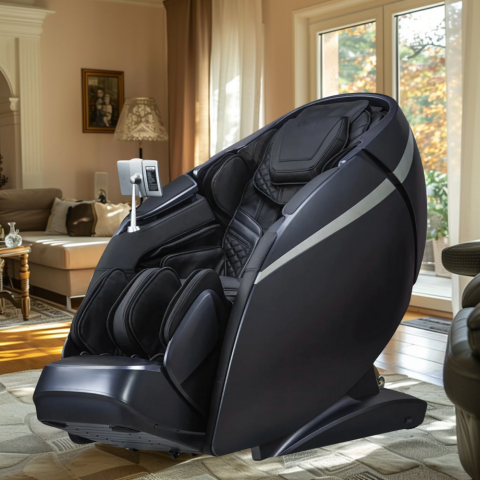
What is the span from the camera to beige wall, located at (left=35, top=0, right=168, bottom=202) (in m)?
6.63

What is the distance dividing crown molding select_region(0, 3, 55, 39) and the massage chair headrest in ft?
15.4

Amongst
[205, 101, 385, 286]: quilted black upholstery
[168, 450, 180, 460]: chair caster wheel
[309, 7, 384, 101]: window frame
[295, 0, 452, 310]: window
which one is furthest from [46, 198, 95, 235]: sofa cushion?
[168, 450, 180, 460]: chair caster wheel

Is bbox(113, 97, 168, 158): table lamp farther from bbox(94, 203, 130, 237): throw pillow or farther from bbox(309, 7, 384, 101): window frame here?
bbox(309, 7, 384, 101): window frame

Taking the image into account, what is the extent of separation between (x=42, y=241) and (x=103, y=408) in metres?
3.65

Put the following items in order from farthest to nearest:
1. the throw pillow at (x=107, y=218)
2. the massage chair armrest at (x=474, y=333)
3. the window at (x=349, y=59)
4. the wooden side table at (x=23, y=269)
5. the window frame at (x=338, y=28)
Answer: the throw pillow at (x=107, y=218)
the window at (x=349, y=59)
the window frame at (x=338, y=28)
the wooden side table at (x=23, y=269)
the massage chair armrest at (x=474, y=333)

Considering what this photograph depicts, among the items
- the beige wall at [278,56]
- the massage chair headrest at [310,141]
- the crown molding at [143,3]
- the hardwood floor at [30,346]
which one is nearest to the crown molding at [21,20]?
the crown molding at [143,3]

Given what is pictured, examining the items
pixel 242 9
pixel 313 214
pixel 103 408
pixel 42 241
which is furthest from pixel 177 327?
pixel 242 9

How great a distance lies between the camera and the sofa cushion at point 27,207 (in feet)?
19.1

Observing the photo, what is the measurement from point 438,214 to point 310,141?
244cm

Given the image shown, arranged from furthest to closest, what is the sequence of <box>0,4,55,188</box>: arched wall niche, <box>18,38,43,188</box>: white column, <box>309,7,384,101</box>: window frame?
<box>18,38,43,188</box>: white column < <box>0,4,55,188</box>: arched wall niche < <box>309,7,384,101</box>: window frame

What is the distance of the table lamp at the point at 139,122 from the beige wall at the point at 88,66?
0.71 meters

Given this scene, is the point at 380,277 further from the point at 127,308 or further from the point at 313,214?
the point at 127,308

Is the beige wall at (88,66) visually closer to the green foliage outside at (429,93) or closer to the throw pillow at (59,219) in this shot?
the throw pillow at (59,219)

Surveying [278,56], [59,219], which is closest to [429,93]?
[278,56]
